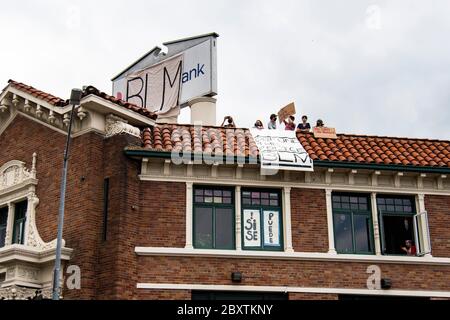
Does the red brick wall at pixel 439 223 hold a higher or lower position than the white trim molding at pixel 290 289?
higher

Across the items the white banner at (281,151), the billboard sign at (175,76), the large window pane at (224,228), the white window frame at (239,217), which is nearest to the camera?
the white window frame at (239,217)

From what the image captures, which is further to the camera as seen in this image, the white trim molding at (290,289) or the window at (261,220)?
the window at (261,220)

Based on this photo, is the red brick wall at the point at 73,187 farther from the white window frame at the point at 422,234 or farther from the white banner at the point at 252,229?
the white window frame at the point at 422,234

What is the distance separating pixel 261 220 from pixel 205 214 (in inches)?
64.4

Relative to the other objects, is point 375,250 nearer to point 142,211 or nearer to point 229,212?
point 229,212

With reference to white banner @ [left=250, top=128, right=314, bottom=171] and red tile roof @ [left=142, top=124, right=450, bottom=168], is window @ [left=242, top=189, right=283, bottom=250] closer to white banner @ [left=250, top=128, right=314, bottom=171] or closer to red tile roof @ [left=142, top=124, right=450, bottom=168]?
white banner @ [left=250, top=128, right=314, bottom=171]

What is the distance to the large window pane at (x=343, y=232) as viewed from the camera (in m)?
20.7

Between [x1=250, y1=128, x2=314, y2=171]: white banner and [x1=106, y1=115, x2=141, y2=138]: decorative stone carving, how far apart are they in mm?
3701

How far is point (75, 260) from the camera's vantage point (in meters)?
19.3

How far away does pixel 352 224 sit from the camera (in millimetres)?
21000

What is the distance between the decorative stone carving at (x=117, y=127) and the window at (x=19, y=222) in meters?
3.62

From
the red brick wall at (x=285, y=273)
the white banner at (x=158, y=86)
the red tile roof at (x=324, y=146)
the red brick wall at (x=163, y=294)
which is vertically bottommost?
the red brick wall at (x=163, y=294)

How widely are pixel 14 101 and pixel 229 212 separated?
26.0 ft

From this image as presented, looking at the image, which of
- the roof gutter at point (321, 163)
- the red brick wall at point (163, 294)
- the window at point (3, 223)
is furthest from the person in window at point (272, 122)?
the window at point (3, 223)
